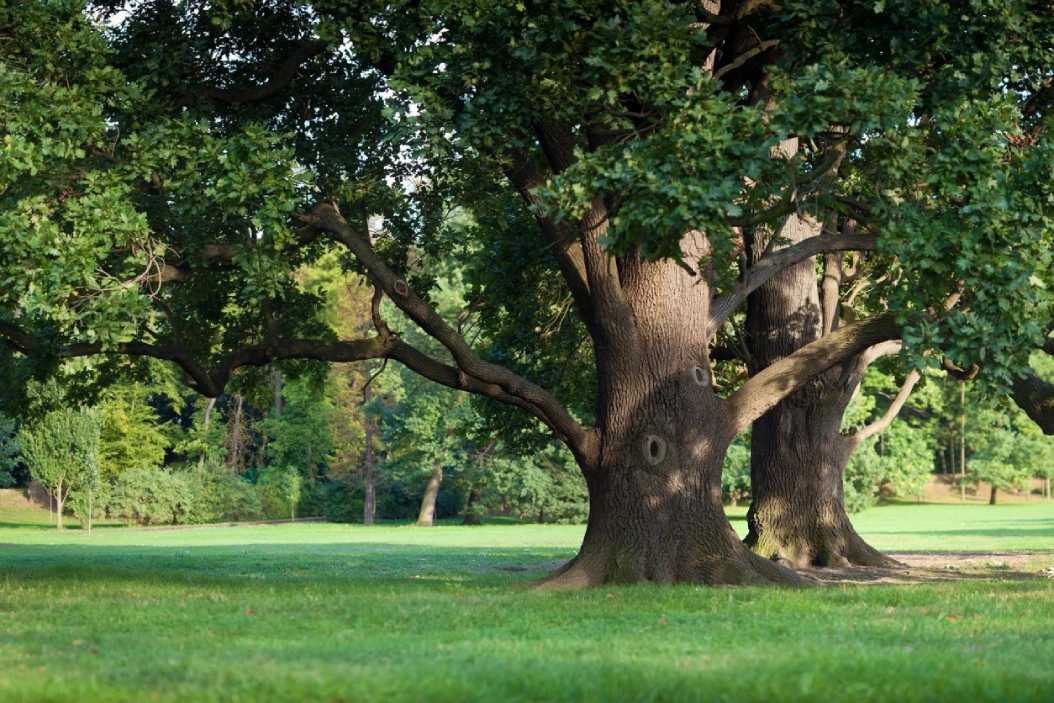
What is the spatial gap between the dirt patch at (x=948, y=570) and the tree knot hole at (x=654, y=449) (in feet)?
10.6

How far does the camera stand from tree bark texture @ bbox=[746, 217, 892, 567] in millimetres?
19062

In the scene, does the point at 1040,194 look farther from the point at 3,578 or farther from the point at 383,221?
the point at 3,578

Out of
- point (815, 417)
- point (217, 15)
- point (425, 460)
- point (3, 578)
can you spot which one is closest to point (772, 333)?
point (815, 417)

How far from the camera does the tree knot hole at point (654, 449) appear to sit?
13.7m

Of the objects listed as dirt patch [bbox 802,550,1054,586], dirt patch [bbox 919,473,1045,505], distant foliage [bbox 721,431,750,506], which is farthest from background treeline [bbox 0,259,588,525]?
dirt patch [bbox 919,473,1045,505]

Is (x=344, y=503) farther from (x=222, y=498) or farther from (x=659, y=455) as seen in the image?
(x=659, y=455)

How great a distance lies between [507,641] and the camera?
8633mm

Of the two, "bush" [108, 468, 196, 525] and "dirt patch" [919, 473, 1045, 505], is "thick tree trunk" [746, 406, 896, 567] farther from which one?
"dirt patch" [919, 473, 1045, 505]

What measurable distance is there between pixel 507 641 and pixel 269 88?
9.35 meters

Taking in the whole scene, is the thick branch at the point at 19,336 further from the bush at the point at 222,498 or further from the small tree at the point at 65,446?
the bush at the point at 222,498

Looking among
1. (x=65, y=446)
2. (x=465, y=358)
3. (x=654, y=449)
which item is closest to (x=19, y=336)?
(x=465, y=358)

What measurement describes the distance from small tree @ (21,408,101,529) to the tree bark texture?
29.5 metres

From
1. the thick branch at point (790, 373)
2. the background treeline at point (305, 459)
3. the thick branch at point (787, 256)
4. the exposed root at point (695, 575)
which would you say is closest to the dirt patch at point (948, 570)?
the exposed root at point (695, 575)

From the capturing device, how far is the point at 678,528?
1366 cm
